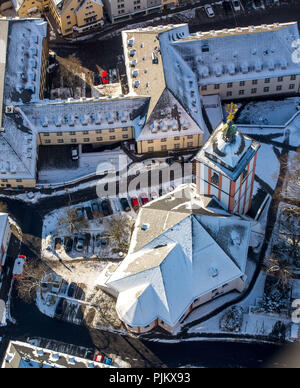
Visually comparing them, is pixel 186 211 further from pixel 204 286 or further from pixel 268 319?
pixel 268 319

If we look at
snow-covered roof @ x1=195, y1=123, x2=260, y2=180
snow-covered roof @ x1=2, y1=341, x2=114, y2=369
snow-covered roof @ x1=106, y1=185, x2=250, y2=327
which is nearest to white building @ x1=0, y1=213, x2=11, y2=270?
snow-covered roof @ x1=2, y1=341, x2=114, y2=369

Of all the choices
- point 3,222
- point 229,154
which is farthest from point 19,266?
point 229,154

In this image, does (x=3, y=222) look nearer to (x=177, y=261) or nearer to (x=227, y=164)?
(x=177, y=261)

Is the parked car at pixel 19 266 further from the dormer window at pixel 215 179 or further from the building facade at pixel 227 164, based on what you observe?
the dormer window at pixel 215 179

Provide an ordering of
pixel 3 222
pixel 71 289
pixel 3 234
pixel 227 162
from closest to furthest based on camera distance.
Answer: pixel 227 162
pixel 71 289
pixel 3 234
pixel 3 222

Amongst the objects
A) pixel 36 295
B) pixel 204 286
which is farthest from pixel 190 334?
pixel 36 295

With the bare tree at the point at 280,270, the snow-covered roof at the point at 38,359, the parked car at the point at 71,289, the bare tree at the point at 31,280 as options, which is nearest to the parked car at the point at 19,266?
the bare tree at the point at 31,280

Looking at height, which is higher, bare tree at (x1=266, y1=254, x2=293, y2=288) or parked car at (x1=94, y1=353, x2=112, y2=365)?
bare tree at (x1=266, y1=254, x2=293, y2=288)

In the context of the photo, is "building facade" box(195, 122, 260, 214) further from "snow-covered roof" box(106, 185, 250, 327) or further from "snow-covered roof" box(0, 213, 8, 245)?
"snow-covered roof" box(0, 213, 8, 245)
